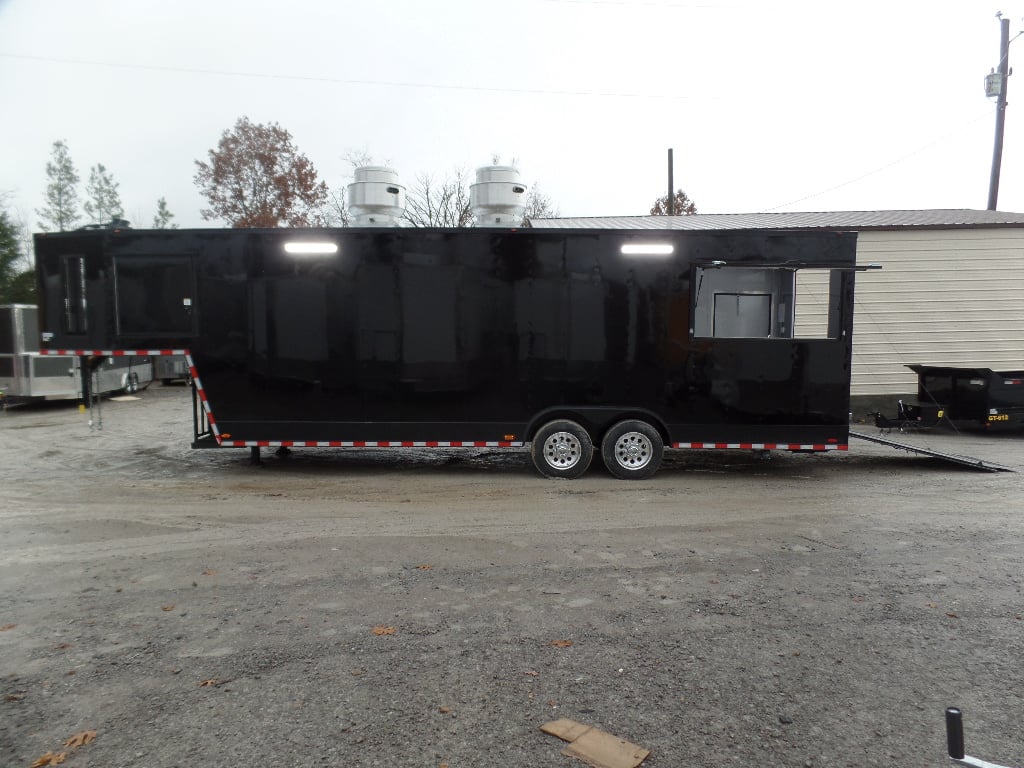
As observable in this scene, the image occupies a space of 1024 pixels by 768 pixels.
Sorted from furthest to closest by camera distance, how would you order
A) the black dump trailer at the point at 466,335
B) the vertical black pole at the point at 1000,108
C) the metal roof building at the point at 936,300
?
the vertical black pole at the point at 1000,108, the metal roof building at the point at 936,300, the black dump trailer at the point at 466,335

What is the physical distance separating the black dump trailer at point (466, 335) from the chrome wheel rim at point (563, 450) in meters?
0.02

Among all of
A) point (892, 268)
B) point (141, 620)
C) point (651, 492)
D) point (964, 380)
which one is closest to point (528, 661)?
point (141, 620)

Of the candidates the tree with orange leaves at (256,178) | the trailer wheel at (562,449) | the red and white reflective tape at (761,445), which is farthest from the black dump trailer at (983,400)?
the tree with orange leaves at (256,178)

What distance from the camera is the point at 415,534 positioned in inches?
250

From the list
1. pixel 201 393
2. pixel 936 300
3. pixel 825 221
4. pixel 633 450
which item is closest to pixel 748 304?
pixel 633 450

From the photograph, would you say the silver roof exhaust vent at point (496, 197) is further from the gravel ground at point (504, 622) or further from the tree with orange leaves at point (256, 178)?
the tree with orange leaves at point (256, 178)

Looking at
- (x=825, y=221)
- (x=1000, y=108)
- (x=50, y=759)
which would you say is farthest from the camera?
(x=1000, y=108)

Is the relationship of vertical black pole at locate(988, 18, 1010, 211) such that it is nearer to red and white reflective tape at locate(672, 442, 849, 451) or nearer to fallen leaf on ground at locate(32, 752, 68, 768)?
red and white reflective tape at locate(672, 442, 849, 451)

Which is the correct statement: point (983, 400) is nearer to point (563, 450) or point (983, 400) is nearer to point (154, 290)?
point (563, 450)

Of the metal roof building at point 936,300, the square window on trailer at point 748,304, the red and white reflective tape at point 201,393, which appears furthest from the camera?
the metal roof building at point 936,300

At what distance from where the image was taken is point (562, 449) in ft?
29.0

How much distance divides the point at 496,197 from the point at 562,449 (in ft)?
11.9

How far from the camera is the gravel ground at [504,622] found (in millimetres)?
3094

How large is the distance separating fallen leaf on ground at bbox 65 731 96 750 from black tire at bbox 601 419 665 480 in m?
6.55
